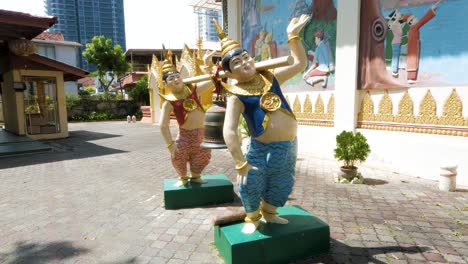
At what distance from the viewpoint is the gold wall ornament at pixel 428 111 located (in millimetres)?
5420

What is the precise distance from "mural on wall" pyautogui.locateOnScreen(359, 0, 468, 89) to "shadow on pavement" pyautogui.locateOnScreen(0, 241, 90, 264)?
6096 millimetres

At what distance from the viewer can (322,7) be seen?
7.46 metres

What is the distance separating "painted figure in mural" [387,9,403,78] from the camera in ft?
19.2

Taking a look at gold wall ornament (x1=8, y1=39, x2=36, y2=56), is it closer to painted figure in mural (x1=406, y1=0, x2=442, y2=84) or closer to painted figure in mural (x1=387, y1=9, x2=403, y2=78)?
painted figure in mural (x1=387, y1=9, x2=403, y2=78)

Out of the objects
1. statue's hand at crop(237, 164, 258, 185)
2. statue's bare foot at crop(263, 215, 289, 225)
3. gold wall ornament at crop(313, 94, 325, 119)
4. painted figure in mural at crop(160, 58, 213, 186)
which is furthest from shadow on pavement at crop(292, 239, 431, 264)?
gold wall ornament at crop(313, 94, 325, 119)

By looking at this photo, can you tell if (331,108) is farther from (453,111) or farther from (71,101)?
(71,101)

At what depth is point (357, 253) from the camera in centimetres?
290

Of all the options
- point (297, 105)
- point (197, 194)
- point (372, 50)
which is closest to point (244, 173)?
point (197, 194)

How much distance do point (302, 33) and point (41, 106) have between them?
1127 cm

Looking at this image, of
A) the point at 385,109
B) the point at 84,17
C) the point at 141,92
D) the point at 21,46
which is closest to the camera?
the point at 385,109

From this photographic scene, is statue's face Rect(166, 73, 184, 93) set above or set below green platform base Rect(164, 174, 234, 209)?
above

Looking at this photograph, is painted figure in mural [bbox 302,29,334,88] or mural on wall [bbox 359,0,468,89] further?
painted figure in mural [bbox 302,29,334,88]

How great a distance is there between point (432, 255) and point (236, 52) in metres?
2.69

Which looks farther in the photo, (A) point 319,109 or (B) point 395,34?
(A) point 319,109
